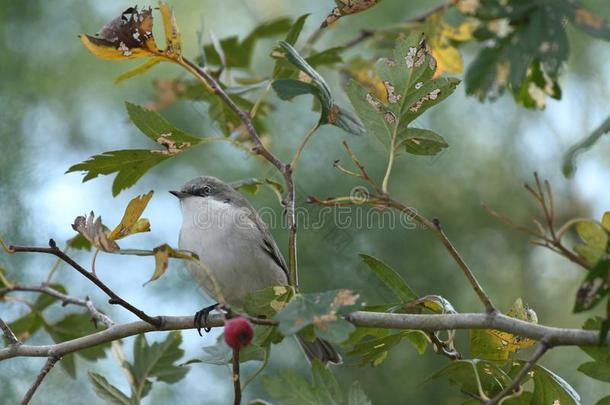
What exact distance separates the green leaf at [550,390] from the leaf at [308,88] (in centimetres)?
103

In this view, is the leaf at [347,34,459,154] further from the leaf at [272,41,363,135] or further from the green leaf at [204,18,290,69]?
the green leaf at [204,18,290,69]

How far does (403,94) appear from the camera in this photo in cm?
253

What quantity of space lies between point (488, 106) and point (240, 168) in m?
1.60

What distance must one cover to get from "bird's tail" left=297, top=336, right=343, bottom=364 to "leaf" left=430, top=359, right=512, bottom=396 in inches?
59.4

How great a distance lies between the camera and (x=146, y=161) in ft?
9.14

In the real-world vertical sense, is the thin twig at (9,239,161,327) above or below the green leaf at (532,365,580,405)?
above

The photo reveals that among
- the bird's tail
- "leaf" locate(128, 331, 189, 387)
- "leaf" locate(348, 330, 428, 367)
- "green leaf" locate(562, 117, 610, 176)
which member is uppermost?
"green leaf" locate(562, 117, 610, 176)

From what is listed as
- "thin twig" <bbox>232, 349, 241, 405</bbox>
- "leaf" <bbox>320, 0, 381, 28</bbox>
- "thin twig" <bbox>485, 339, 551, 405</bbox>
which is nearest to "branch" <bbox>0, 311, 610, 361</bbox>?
"thin twig" <bbox>485, 339, 551, 405</bbox>

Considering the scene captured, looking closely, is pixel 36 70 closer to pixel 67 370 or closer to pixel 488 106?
pixel 67 370

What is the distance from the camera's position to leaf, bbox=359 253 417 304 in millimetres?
2553

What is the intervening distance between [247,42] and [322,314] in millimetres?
2335

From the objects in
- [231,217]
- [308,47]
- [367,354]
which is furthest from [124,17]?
[231,217]

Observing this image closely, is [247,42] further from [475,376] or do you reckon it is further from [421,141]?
[475,376]

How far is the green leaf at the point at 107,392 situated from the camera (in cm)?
287
